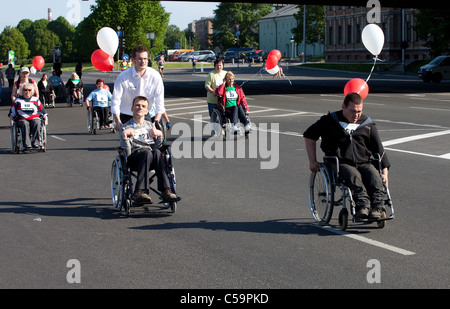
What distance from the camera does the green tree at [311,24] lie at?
107344 millimetres

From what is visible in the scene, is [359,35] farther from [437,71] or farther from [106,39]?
[106,39]

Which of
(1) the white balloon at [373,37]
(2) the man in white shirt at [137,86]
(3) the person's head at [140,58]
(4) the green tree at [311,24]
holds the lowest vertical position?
(2) the man in white shirt at [137,86]

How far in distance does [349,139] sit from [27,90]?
8954mm

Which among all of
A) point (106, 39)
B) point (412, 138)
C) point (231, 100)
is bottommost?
point (412, 138)

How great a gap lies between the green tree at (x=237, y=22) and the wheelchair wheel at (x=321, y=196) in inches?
6006

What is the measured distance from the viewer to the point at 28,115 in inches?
588

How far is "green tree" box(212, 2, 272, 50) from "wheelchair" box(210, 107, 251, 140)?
5650 inches

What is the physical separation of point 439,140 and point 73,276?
11556 mm

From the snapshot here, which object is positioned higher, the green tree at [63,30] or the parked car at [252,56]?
the green tree at [63,30]

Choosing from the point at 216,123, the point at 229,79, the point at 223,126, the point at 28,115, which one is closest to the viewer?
the point at 28,115

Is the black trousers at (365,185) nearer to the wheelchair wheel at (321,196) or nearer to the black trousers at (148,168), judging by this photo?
the wheelchair wheel at (321,196)

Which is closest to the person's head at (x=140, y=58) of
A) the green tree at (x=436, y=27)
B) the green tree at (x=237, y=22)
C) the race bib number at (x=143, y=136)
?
the race bib number at (x=143, y=136)

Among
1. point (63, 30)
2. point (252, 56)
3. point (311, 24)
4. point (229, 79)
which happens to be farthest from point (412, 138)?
point (63, 30)

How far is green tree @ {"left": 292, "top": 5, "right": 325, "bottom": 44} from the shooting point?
107 metres
